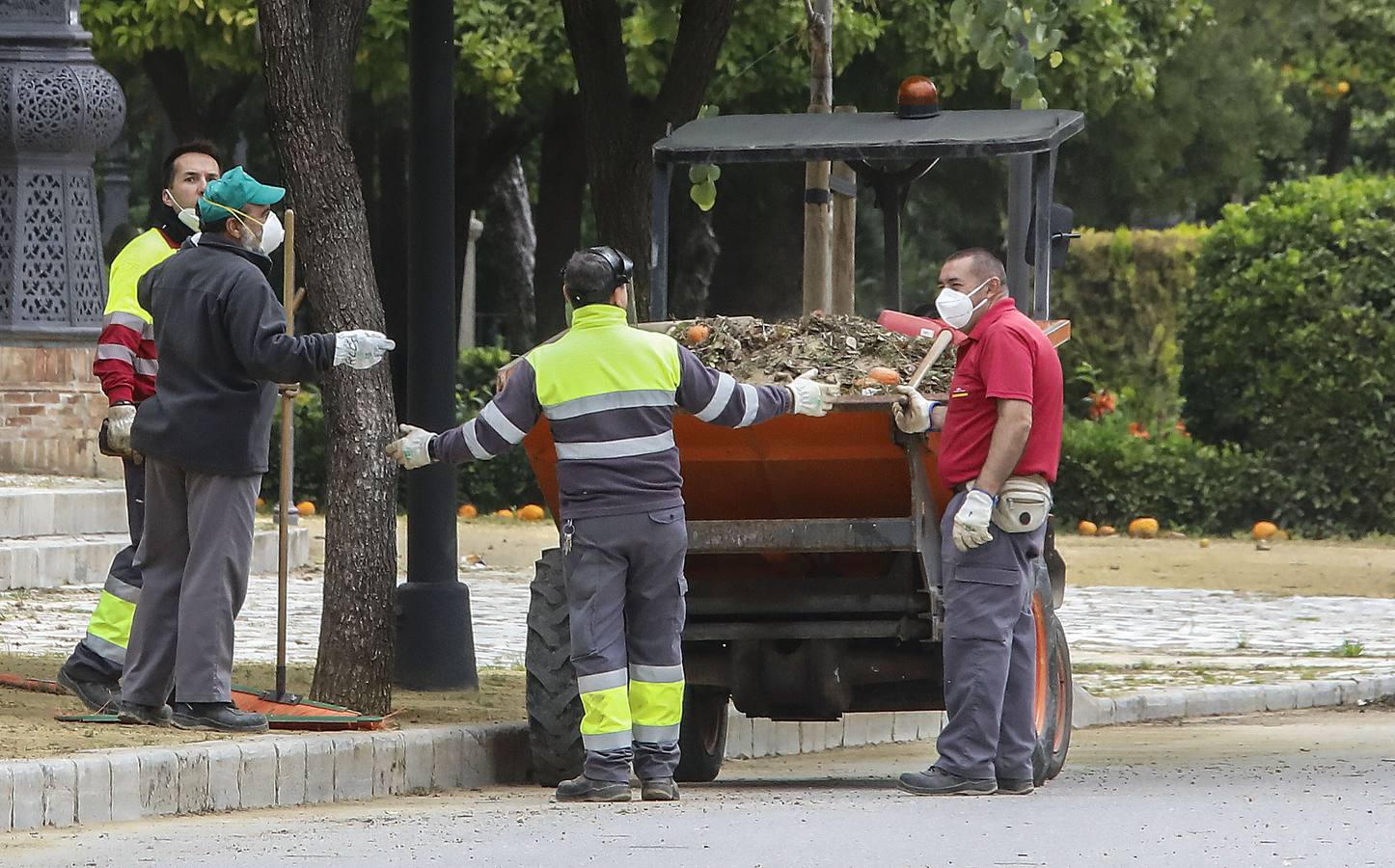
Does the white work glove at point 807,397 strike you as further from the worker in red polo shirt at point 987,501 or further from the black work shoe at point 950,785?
the black work shoe at point 950,785

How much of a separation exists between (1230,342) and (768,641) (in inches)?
470

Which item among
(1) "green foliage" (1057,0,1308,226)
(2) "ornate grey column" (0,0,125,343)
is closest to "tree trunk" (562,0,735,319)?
(2) "ornate grey column" (0,0,125,343)

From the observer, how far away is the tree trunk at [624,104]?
1154 cm

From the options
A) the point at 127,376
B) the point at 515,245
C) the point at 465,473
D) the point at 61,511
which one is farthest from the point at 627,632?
the point at 515,245

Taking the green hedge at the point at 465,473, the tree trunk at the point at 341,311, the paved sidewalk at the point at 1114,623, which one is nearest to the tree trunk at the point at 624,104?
the paved sidewalk at the point at 1114,623

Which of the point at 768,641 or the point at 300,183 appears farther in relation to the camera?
the point at 300,183

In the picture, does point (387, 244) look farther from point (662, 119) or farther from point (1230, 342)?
point (662, 119)

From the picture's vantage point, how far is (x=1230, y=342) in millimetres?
19484

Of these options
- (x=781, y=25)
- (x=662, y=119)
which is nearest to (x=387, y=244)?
(x=781, y=25)

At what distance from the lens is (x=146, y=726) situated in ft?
26.3

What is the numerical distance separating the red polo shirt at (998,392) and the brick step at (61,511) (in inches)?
312

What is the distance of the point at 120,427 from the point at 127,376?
0.23 metres

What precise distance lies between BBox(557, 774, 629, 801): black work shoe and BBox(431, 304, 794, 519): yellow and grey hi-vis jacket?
2.64 feet

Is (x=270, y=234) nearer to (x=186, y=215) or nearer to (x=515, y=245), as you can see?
(x=186, y=215)
